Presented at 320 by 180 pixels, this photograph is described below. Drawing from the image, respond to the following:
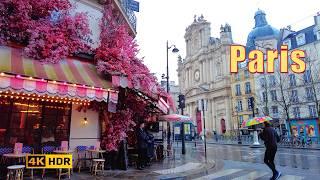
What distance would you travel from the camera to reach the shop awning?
22.1 ft

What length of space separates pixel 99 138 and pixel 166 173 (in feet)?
10.5

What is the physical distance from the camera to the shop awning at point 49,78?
265 inches

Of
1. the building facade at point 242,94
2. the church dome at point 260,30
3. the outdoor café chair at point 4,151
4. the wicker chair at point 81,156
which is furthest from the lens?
the church dome at point 260,30

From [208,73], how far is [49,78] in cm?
5479

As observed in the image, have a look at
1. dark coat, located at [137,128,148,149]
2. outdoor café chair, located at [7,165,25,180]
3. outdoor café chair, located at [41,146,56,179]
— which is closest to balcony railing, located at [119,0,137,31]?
dark coat, located at [137,128,148,149]

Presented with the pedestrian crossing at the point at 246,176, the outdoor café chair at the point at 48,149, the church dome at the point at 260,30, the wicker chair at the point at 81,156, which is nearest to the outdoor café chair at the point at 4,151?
the outdoor café chair at the point at 48,149

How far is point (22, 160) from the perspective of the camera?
26.6 feet

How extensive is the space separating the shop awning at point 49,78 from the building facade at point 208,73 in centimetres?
4298

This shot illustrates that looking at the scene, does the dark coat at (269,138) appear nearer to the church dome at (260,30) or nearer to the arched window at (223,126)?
the church dome at (260,30)

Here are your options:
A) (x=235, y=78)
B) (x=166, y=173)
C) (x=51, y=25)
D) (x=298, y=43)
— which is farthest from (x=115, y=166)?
(x=235, y=78)

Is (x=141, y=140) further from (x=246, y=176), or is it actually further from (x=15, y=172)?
(x=15, y=172)

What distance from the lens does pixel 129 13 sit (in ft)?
46.9

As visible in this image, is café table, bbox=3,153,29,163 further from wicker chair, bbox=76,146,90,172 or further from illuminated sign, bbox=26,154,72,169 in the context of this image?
wicker chair, bbox=76,146,90,172

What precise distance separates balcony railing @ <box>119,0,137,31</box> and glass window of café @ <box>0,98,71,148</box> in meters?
6.66
